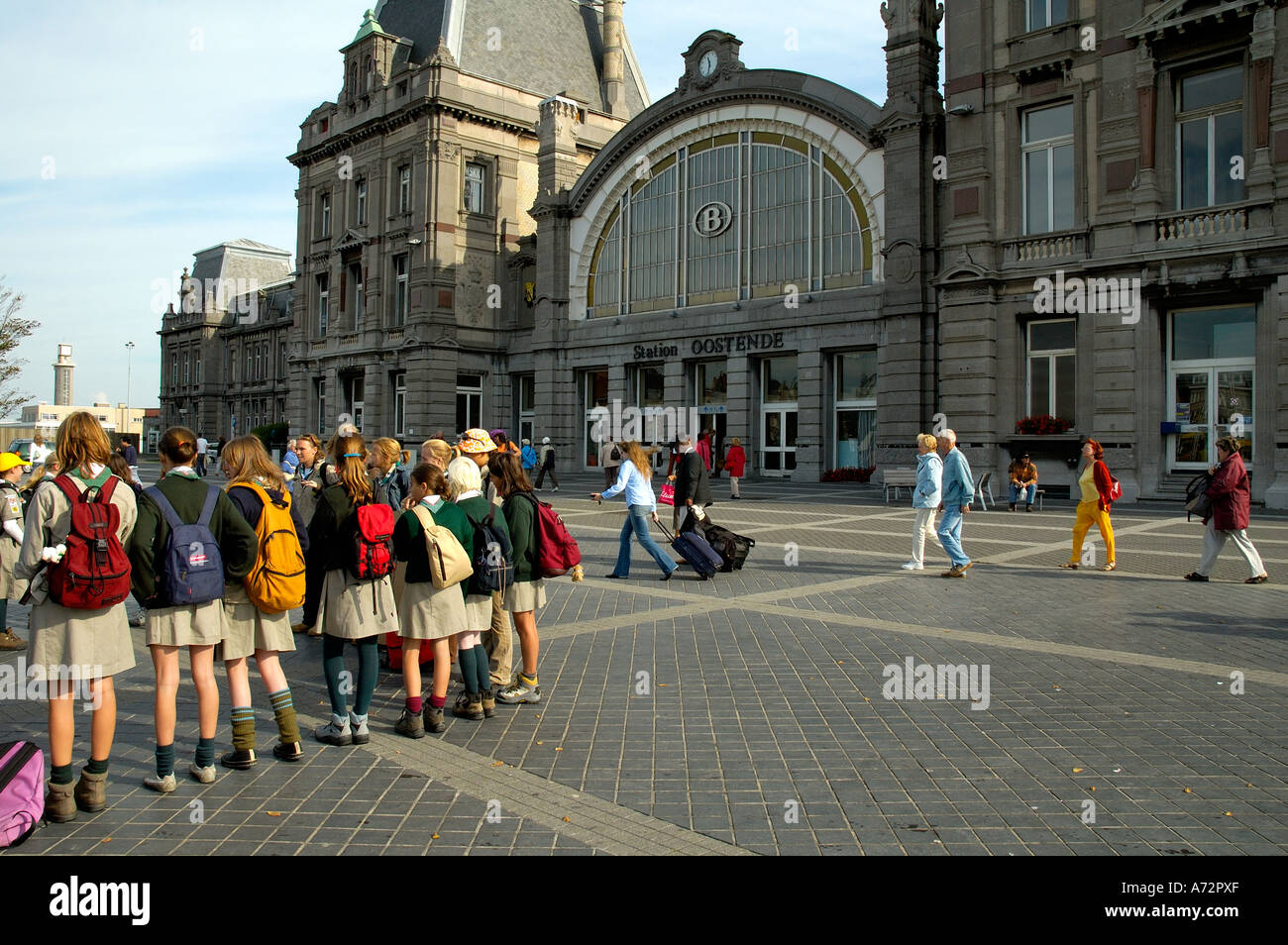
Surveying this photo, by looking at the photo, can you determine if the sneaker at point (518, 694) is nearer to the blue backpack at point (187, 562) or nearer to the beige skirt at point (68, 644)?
the blue backpack at point (187, 562)

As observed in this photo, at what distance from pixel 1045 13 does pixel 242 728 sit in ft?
92.3

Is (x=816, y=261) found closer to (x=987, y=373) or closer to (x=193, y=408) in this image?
(x=987, y=373)

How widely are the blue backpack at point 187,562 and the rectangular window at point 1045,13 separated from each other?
27.6m

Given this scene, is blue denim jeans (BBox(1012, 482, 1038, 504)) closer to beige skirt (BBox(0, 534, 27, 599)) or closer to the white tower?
beige skirt (BBox(0, 534, 27, 599))

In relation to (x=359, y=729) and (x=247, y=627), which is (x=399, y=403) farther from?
(x=247, y=627)

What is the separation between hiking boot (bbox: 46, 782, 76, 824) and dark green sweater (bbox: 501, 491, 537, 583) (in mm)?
3075

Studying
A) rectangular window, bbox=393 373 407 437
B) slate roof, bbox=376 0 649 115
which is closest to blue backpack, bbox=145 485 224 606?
rectangular window, bbox=393 373 407 437

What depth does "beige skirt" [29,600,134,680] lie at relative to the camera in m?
5.00

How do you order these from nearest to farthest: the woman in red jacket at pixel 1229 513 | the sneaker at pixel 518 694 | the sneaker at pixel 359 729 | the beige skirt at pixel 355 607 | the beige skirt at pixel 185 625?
the beige skirt at pixel 185 625 < the beige skirt at pixel 355 607 < the sneaker at pixel 359 729 < the sneaker at pixel 518 694 < the woman in red jacket at pixel 1229 513

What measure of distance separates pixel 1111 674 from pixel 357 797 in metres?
5.74

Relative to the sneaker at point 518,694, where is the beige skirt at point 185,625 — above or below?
above

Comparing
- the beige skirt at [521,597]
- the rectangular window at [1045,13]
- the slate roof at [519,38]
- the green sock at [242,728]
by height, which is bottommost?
the green sock at [242,728]

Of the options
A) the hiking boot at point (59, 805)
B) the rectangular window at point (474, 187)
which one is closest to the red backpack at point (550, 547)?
the hiking boot at point (59, 805)

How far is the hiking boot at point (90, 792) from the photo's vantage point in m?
5.03
